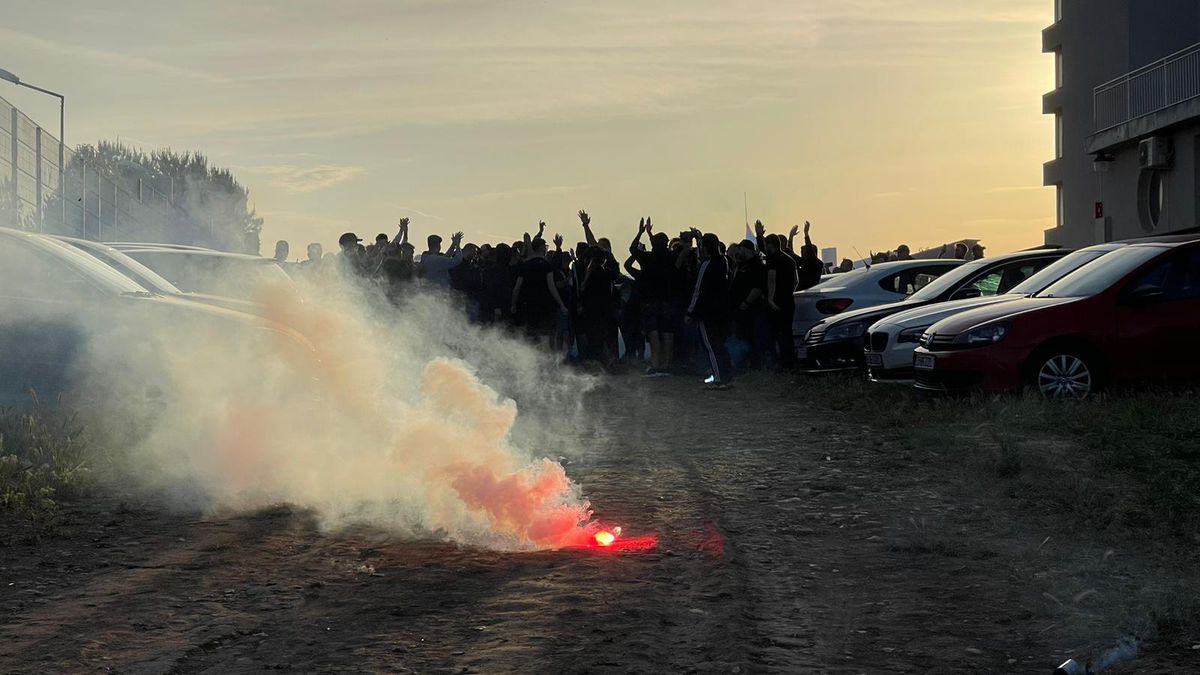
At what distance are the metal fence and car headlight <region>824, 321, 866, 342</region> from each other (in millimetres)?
12063

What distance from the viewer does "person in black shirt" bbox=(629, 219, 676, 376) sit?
68.9 ft

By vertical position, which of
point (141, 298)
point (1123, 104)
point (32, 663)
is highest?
point (1123, 104)

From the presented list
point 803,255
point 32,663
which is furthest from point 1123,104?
point 32,663

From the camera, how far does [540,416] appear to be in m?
14.5

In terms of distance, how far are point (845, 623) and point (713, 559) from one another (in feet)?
4.37

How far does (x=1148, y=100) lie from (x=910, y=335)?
20948mm

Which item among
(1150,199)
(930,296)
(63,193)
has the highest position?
(1150,199)


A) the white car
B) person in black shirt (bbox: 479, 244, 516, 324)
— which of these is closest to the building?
person in black shirt (bbox: 479, 244, 516, 324)

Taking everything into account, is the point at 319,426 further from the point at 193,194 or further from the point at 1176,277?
the point at 193,194

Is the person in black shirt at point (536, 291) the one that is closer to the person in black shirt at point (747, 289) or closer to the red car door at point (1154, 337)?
the person in black shirt at point (747, 289)

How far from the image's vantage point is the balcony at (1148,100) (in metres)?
30.7

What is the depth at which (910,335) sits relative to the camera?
1519 centimetres

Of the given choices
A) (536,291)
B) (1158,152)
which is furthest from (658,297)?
(1158,152)

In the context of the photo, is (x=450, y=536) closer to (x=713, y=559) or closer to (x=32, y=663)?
(x=713, y=559)
